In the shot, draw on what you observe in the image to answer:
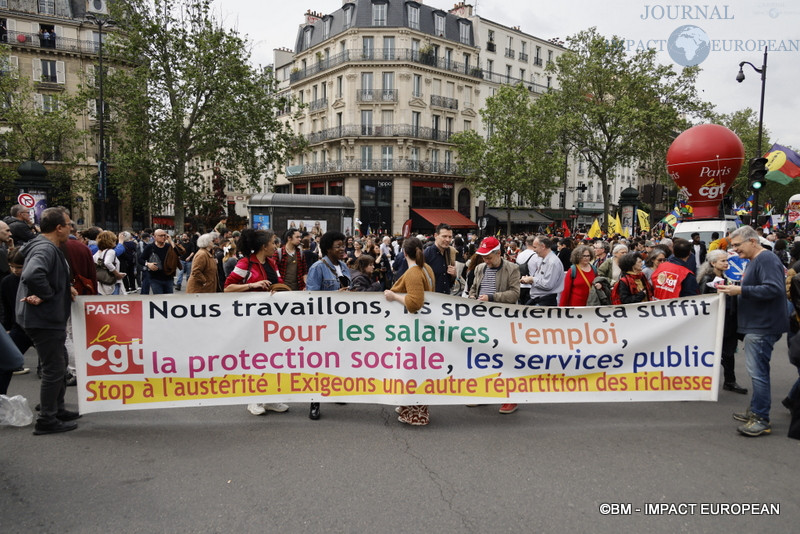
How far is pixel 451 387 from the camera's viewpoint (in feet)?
15.7

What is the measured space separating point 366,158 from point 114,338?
3822 cm

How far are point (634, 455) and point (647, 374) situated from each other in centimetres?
91

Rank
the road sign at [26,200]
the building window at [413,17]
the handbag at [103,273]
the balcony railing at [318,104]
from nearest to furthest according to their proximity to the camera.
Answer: the handbag at [103,273] → the road sign at [26,200] → the building window at [413,17] → the balcony railing at [318,104]

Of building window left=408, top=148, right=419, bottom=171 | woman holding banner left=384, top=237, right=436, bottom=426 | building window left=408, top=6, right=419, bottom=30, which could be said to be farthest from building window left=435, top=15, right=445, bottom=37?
woman holding banner left=384, top=237, right=436, bottom=426

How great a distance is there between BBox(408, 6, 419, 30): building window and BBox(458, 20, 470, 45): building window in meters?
4.34

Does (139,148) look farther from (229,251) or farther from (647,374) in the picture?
(647,374)

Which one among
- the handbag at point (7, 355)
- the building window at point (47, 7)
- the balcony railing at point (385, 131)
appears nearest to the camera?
the handbag at point (7, 355)

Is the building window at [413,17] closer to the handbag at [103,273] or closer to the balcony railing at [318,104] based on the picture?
the balcony railing at [318,104]

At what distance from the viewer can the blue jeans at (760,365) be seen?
15.0 ft

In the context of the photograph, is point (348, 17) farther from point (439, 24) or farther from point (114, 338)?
point (114, 338)

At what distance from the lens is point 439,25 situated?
141 ft

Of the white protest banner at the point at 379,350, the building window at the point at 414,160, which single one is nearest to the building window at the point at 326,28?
the building window at the point at 414,160

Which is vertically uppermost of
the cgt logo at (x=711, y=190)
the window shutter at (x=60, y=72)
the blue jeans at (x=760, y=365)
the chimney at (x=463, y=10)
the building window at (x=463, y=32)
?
the chimney at (x=463, y=10)

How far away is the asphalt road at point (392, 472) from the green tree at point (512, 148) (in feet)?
101
